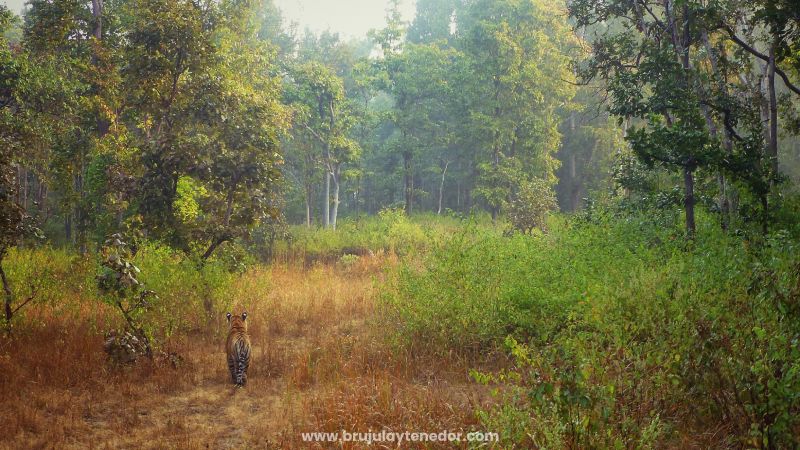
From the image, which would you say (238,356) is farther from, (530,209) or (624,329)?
(530,209)

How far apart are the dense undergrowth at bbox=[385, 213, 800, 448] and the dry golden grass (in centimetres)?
67

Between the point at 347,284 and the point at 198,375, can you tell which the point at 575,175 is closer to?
the point at 347,284

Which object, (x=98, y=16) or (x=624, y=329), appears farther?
(x=98, y=16)

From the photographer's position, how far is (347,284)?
13.6 m

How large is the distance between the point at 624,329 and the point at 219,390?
504 cm

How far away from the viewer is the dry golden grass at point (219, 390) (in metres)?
5.38

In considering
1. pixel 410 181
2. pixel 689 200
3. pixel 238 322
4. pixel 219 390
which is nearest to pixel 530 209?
pixel 689 200

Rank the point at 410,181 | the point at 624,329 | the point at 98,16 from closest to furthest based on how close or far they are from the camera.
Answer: the point at 624,329 → the point at 98,16 → the point at 410,181

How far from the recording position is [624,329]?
5645 millimetres

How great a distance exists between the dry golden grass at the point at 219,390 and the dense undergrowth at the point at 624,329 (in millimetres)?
669

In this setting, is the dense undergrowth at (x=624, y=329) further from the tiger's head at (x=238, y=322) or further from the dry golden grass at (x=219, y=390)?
the tiger's head at (x=238, y=322)

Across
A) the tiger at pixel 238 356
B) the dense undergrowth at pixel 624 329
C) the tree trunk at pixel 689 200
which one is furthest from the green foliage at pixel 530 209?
the tiger at pixel 238 356

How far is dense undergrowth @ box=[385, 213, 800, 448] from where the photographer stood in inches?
151

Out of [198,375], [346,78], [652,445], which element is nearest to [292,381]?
[198,375]
